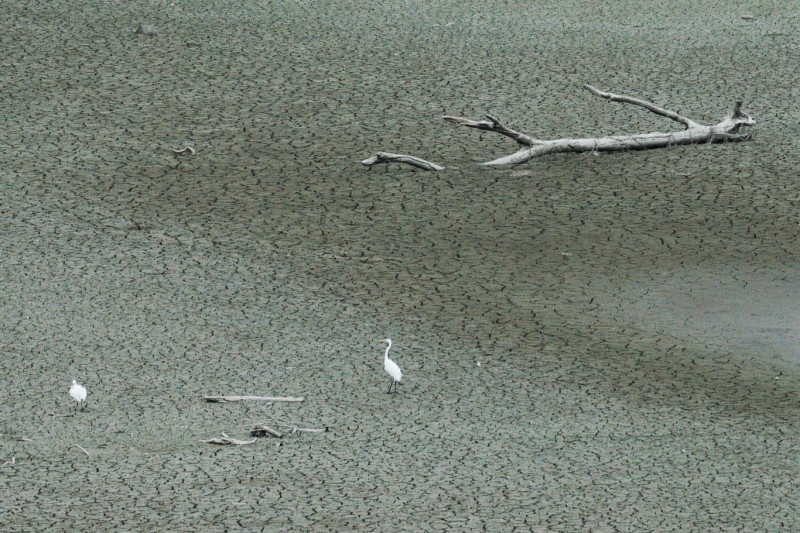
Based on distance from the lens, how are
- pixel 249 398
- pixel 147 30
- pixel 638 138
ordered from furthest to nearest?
1. pixel 147 30
2. pixel 638 138
3. pixel 249 398

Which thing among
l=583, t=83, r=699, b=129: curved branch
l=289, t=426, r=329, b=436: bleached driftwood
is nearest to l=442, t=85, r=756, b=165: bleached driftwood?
l=583, t=83, r=699, b=129: curved branch

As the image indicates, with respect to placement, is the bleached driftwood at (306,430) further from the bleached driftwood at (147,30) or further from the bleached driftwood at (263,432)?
the bleached driftwood at (147,30)

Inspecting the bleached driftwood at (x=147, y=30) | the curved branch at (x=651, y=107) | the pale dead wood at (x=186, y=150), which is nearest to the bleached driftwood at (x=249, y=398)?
the pale dead wood at (x=186, y=150)

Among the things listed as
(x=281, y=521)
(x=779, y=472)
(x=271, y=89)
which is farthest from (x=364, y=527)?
(x=271, y=89)

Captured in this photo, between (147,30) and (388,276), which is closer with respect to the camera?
(388,276)

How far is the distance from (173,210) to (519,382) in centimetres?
306

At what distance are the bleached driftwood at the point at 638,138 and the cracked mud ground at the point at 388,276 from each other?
11 centimetres

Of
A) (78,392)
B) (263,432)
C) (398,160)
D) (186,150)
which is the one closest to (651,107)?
(398,160)

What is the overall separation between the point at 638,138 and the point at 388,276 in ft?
9.51

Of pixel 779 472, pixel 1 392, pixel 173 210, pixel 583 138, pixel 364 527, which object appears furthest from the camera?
pixel 583 138

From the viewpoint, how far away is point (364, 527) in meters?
4.35

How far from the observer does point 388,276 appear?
6820 millimetres

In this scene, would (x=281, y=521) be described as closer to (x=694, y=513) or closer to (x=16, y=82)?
(x=694, y=513)

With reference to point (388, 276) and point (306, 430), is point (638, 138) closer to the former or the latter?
point (388, 276)
